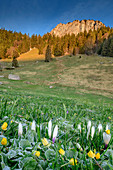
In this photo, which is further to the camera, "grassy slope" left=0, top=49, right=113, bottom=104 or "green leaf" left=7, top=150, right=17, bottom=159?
"grassy slope" left=0, top=49, right=113, bottom=104

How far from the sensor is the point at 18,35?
473 ft

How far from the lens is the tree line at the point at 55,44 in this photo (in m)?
118

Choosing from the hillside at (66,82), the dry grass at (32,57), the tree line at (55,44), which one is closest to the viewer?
the hillside at (66,82)

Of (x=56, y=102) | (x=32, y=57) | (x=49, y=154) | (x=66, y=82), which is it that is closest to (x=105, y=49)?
(x=32, y=57)

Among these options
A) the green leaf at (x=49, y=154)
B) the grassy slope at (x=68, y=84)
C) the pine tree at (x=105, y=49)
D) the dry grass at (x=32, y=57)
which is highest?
the pine tree at (x=105, y=49)

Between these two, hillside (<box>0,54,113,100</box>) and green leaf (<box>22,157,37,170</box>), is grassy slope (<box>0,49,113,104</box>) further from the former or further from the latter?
green leaf (<box>22,157,37,170</box>)

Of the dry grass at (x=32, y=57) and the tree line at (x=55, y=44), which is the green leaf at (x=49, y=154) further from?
the tree line at (x=55, y=44)

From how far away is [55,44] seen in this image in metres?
128

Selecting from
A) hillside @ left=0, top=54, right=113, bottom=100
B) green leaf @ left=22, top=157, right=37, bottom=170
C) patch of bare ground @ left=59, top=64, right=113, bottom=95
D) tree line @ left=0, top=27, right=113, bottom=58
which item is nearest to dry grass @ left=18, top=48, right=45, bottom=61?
tree line @ left=0, top=27, right=113, bottom=58

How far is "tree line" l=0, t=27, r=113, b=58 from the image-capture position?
11769 cm

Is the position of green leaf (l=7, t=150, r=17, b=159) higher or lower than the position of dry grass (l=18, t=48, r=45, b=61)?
lower

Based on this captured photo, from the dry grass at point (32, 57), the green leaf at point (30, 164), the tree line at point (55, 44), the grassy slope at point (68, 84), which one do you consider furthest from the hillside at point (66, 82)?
the tree line at point (55, 44)

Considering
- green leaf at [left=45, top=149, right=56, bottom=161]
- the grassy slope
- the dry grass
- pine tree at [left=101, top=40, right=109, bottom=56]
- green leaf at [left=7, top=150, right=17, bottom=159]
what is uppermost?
pine tree at [left=101, top=40, right=109, bottom=56]

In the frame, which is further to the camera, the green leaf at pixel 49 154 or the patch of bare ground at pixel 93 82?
the patch of bare ground at pixel 93 82
